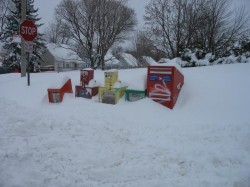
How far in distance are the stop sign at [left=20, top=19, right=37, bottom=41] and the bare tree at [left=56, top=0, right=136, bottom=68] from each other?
65.0ft

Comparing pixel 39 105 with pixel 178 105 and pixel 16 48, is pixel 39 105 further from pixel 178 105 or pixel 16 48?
pixel 16 48

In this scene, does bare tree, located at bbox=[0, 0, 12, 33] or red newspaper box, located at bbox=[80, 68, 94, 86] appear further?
bare tree, located at bbox=[0, 0, 12, 33]

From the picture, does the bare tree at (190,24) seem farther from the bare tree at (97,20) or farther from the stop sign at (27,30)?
the stop sign at (27,30)

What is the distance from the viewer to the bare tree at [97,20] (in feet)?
90.8

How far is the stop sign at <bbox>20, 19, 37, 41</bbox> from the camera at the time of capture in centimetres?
870

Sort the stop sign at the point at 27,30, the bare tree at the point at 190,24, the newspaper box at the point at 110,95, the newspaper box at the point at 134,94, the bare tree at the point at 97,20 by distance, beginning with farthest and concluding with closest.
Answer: the bare tree at the point at 97,20
the bare tree at the point at 190,24
the stop sign at the point at 27,30
the newspaper box at the point at 110,95
the newspaper box at the point at 134,94

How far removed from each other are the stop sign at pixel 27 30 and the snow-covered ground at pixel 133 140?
8.97 ft

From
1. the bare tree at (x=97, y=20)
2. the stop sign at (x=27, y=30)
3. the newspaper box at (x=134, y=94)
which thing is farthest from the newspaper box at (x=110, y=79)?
the bare tree at (x=97, y=20)

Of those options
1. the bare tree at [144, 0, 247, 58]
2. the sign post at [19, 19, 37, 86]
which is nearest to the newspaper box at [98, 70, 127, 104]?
the sign post at [19, 19, 37, 86]

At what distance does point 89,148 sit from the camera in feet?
14.3

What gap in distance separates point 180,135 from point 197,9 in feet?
59.1

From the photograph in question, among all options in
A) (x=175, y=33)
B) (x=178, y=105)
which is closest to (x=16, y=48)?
(x=175, y=33)

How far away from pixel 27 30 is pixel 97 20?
800 inches

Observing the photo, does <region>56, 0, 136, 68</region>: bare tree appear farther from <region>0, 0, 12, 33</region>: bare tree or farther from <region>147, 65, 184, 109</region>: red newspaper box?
<region>147, 65, 184, 109</region>: red newspaper box
